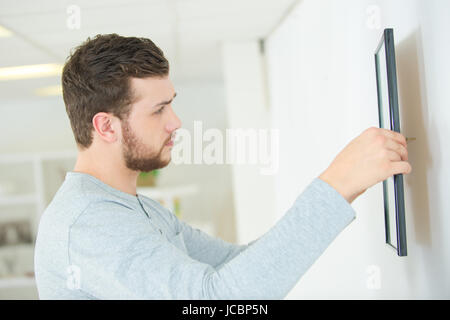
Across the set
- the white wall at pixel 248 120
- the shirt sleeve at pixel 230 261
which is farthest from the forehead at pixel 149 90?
the white wall at pixel 248 120

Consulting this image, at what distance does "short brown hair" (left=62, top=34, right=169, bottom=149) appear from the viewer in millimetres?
823

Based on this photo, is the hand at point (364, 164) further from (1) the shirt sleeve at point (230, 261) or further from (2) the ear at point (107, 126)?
(2) the ear at point (107, 126)

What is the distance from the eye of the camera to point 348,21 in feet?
4.43

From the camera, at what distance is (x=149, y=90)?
0.83 metres

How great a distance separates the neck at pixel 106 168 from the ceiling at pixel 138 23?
1.09 metres

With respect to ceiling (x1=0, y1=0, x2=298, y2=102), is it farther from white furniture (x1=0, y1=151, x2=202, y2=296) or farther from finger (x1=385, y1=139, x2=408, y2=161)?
finger (x1=385, y1=139, x2=408, y2=161)

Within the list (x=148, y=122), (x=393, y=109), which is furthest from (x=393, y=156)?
(x=148, y=122)

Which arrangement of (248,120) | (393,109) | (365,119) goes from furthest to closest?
(248,120) → (365,119) → (393,109)

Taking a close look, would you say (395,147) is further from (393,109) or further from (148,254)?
(148,254)

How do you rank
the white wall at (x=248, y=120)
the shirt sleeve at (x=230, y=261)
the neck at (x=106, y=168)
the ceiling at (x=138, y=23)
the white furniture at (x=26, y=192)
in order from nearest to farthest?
the shirt sleeve at (x=230, y=261) → the neck at (x=106, y=168) → the ceiling at (x=138, y=23) → the white wall at (x=248, y=120) → the white furniture at (x=26, y=192)

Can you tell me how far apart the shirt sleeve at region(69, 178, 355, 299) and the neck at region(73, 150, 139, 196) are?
0.67ft

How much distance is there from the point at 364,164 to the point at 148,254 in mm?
324

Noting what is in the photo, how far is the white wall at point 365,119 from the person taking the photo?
79 cm
